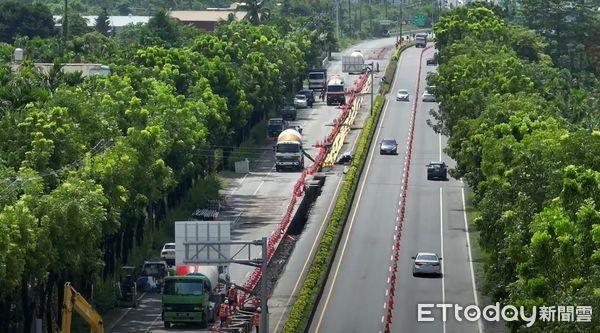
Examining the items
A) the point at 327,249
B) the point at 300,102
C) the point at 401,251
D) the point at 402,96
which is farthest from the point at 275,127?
the point at 327,249

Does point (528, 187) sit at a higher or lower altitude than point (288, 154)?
higher

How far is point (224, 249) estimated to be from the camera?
83.2m

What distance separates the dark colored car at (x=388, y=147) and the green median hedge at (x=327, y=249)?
4.44 feet

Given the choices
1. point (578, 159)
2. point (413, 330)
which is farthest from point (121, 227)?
point (578, 159)

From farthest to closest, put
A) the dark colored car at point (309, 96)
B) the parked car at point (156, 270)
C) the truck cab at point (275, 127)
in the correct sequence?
1. the dark colored car at point (309, 96)
2. the truck cab at point (275, 127)
3. the parked car at point (156, 270)

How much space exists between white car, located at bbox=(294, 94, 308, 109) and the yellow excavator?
365 ft

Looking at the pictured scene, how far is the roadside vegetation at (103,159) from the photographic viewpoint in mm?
84188

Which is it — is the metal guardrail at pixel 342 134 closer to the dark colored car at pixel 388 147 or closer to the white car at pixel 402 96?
the dark colored car at pixel 388 147

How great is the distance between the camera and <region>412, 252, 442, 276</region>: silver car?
103 meters

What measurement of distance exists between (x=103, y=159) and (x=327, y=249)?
16928 mm

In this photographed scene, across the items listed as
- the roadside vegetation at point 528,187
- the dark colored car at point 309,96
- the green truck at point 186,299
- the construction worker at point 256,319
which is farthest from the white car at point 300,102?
the construction worker at point 256,319

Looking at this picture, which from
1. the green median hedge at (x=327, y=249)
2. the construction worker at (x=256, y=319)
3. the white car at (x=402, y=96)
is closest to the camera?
the construction worker at (x=256, y=319)

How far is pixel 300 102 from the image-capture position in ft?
625

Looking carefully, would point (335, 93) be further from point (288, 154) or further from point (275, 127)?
point (288, 154)
